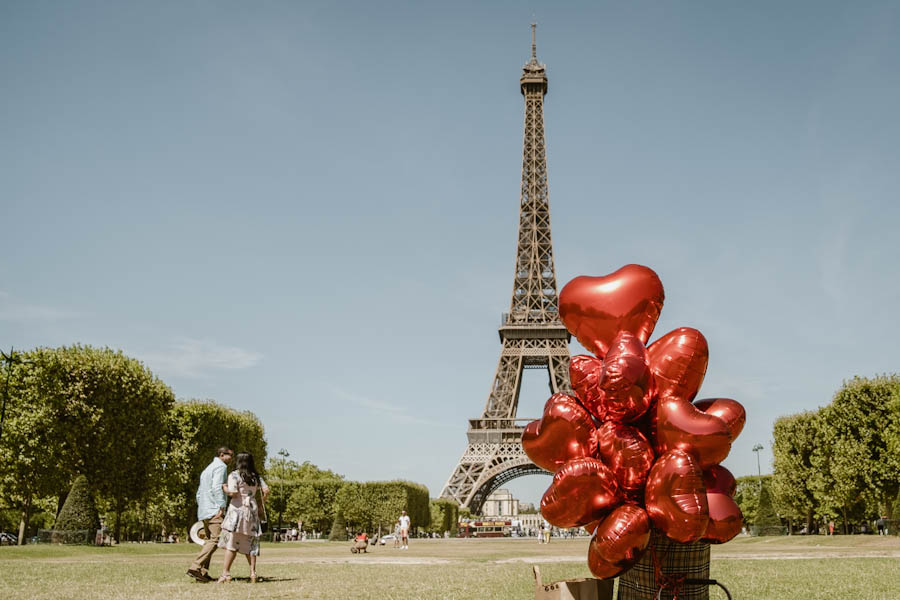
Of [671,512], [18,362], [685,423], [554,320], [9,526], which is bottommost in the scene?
[9,526]

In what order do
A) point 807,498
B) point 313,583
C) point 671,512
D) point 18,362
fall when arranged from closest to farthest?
point 671,512
point 313,583
point 18,362
point 807,498

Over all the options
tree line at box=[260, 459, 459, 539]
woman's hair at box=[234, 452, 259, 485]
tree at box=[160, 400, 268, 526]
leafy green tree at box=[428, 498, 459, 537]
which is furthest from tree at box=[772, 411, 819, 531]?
woman's hair at box=[234, 452, 259, 485]

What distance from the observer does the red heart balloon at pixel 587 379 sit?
11.6 feet

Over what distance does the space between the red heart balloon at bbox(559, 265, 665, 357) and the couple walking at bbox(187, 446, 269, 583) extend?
6.25 m

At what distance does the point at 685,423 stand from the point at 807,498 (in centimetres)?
3379

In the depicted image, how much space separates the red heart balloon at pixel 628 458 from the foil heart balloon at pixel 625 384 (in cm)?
9

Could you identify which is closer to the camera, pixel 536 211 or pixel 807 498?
pixel 807 498

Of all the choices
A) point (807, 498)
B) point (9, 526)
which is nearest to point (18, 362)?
point (807, 498)

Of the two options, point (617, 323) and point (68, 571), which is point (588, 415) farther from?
point (68, 571)

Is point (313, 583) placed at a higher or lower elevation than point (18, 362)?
A: lower

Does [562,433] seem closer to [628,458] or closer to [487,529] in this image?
[628,458]

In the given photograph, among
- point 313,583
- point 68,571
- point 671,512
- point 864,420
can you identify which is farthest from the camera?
point 864,420

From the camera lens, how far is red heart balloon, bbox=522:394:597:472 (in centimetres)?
351

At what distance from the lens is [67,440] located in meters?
23.6
